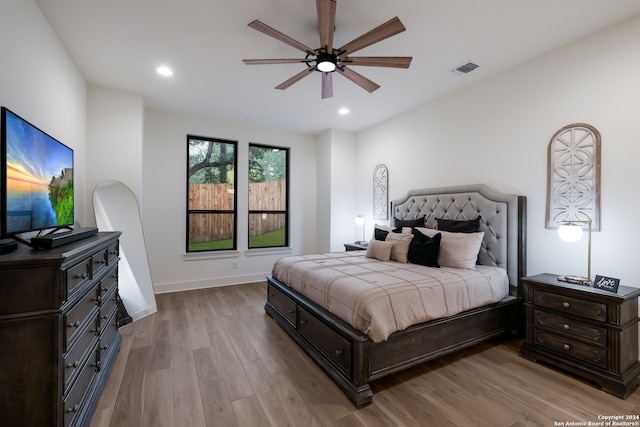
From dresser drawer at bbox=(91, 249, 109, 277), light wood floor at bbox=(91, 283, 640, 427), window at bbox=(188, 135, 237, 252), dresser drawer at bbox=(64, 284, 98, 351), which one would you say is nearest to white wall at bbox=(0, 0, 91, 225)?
dresser drawer at bbox=(91, 249, 109, 277)

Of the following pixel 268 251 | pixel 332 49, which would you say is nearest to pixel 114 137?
pixel 268 251

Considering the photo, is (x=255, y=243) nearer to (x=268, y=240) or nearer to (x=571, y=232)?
(x=268, y=240)

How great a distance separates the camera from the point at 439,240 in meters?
3.03

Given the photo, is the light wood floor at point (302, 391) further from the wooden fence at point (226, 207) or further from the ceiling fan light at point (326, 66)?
the ceiling fan light at point (326, 66)

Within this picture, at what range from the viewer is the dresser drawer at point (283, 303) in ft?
9.46

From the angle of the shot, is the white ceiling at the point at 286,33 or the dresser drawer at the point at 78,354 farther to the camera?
the white ceiling at the point at 286,33

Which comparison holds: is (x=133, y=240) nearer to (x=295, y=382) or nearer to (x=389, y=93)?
(x=295, y=382)

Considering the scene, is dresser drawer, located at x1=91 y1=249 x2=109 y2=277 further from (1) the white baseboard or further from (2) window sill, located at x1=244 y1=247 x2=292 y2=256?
(2) window sill, located at x1=244 y1=247 x2=292 y2=256

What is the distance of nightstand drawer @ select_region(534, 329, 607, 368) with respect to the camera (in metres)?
2.12

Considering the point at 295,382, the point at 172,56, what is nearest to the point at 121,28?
the point at 172,56

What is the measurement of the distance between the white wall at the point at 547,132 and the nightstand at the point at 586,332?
473 millimetres

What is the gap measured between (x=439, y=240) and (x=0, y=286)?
3.23m

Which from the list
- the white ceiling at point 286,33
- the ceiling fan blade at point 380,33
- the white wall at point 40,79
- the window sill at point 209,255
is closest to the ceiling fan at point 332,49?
the ceiling fan blade at point 380,33

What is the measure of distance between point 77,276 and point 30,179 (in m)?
0.73
